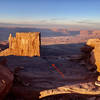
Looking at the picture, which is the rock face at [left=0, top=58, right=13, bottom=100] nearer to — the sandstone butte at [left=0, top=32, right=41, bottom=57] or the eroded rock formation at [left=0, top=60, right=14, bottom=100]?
the eroded rock formation at [left=0, top=60, right=14, bottom=100]

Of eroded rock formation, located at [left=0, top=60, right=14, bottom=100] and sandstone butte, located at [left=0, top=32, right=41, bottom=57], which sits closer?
eroded rock formation, located at [left=0, top=60, right=14, bottom=100]

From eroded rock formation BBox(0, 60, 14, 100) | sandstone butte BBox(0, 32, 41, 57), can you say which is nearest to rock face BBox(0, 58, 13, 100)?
eroded rock formation BBox(0, 60, 14, 100)

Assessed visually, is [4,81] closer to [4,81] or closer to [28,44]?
[4,81]

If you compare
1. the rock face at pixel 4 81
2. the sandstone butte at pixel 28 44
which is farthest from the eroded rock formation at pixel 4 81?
the sandstone butte at pixel 28 44

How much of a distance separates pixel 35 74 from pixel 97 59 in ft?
16.9

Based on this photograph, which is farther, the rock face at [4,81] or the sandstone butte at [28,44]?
the sandstone butte at [28,44]

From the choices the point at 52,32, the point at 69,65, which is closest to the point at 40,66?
the point at 69,65

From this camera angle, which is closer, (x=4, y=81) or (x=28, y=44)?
(x=4, y=81)

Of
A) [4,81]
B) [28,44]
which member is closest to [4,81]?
[4,81]

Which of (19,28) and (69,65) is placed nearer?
(69,65)

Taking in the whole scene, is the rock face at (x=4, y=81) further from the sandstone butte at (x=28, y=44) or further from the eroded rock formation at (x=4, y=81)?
the sandstone butte at (x=28, y=44)

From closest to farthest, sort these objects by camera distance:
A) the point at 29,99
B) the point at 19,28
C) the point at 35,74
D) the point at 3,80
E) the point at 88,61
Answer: the point at 3,80 → the point at 29,99 → the point at 35,74 → the point at 88,61 → the point at 19,28

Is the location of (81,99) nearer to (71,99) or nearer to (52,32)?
(71,99)

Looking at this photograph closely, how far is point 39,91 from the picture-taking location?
6.73 meters
